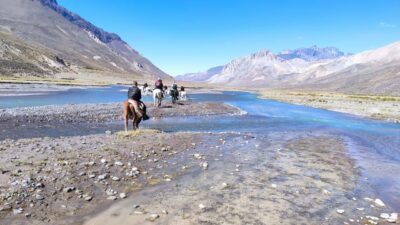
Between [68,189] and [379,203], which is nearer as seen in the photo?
[68,189]

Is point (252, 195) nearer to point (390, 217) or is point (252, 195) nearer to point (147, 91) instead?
point (390, 217)

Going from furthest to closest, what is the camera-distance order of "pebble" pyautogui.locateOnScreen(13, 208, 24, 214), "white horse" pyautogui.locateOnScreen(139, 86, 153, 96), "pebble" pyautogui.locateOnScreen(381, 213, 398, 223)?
1. "white horse" pyautogui.locateOnScreen(139, 86, 153, 96)
2. "pebble" pyautogui.locateOnScreen(381, 213, 398, 223)
3. "pebble" pyautogui.locateOnScreen(13, 208, 24, 214)

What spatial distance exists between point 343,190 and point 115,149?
9.27 m

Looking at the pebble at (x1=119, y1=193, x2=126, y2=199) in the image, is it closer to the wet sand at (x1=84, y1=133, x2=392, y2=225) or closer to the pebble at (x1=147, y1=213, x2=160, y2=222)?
the wet sand at (x1=84, y1=133, x2=392, y2=225)

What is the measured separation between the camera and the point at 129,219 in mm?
10438

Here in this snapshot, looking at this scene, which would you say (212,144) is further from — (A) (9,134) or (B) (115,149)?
(A) (9,134)

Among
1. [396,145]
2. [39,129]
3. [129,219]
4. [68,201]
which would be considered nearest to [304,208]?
[129,219]

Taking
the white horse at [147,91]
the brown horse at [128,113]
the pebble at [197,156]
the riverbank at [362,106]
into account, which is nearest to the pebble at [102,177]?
the pebble at [197,156]

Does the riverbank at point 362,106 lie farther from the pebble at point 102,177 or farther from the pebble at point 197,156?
the pebble at point 102,177

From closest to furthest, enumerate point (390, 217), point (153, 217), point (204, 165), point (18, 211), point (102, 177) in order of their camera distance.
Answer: point (18, 211)
point (153, 217)
point (390, 217)
point (102, 177)
point (204, 165)

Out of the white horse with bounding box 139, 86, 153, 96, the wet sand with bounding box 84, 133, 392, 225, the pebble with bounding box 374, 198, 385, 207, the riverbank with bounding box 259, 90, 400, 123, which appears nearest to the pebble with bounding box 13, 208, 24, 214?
the wet sand with bounding box 84, 133, 392, 225

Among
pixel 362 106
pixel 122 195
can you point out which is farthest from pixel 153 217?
pixel 362 106

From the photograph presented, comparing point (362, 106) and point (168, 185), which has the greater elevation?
point (168, 185)

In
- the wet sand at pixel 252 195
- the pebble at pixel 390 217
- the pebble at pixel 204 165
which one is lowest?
the pebble at pixel 390 217
